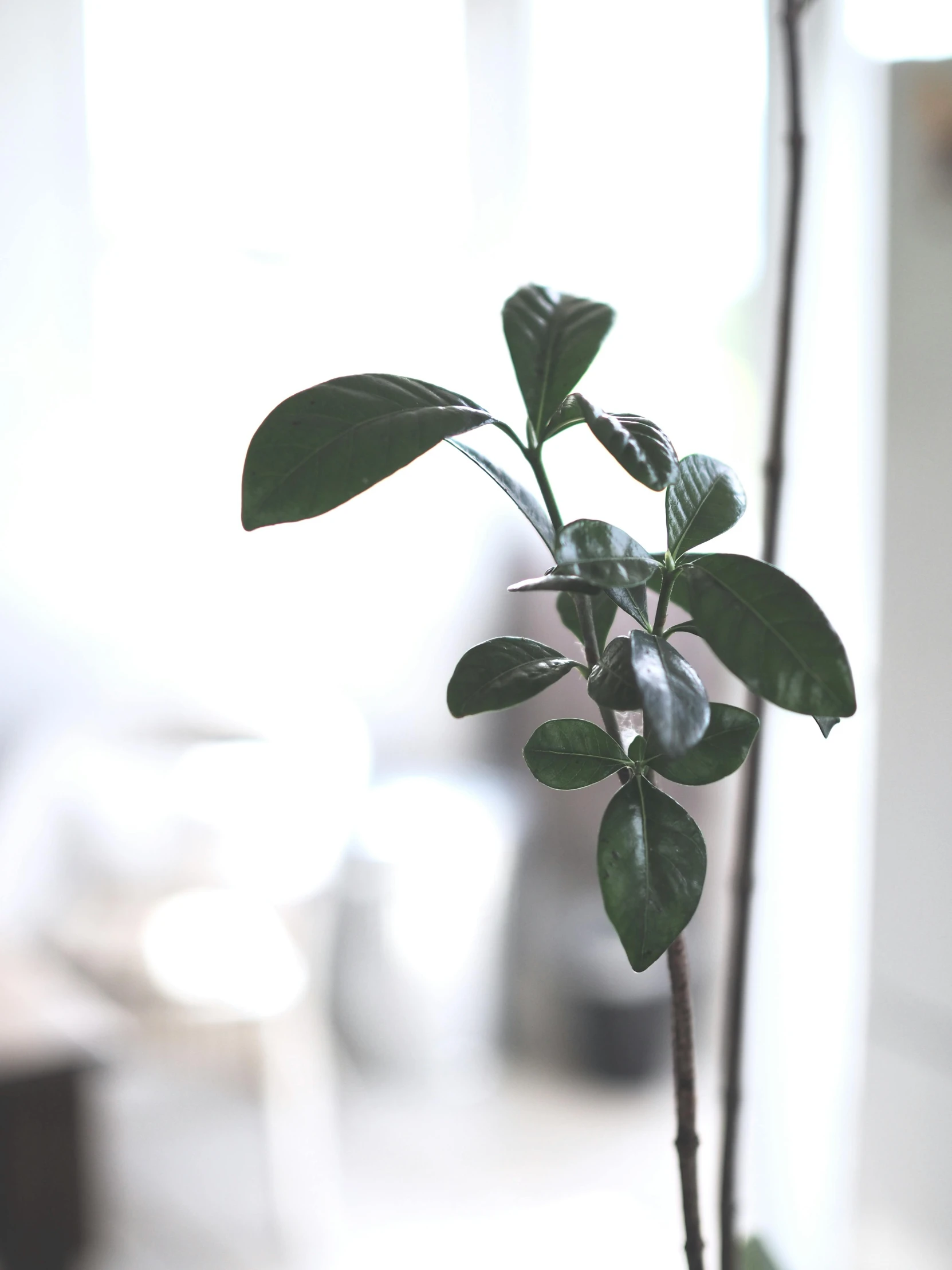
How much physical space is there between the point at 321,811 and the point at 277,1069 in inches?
18.6

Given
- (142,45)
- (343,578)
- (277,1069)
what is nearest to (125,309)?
(142,45)

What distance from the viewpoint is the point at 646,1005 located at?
201 centimetres

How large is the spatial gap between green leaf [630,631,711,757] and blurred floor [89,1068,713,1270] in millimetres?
1424

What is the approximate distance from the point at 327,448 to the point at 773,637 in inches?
6.1

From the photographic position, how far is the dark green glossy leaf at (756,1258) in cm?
58

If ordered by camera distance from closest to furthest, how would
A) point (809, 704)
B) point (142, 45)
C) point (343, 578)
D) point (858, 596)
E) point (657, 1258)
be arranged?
1. point (809, 704)
2. point (858, 596)
3. point (657, 1258)
4. point (142, 45)
5. point (343, 578)

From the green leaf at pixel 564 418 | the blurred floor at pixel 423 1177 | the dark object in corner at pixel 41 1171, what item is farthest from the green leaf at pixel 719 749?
the blurred floor at pixel 423 1177

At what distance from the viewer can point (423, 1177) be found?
193 centimetres

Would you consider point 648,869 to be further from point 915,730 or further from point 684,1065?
point 915,730

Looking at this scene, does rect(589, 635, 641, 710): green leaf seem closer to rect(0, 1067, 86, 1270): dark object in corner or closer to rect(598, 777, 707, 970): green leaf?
rect(598, 777, 707, 970): green leaf

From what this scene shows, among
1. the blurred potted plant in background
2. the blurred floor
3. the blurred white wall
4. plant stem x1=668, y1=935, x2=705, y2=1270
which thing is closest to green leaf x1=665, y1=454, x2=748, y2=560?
the blurred potted plant in background

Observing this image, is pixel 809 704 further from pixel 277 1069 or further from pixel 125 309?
pixel 125 309

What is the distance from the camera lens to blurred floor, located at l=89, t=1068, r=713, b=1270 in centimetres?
173

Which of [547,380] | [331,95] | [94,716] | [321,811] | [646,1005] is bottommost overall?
[646,1005]
